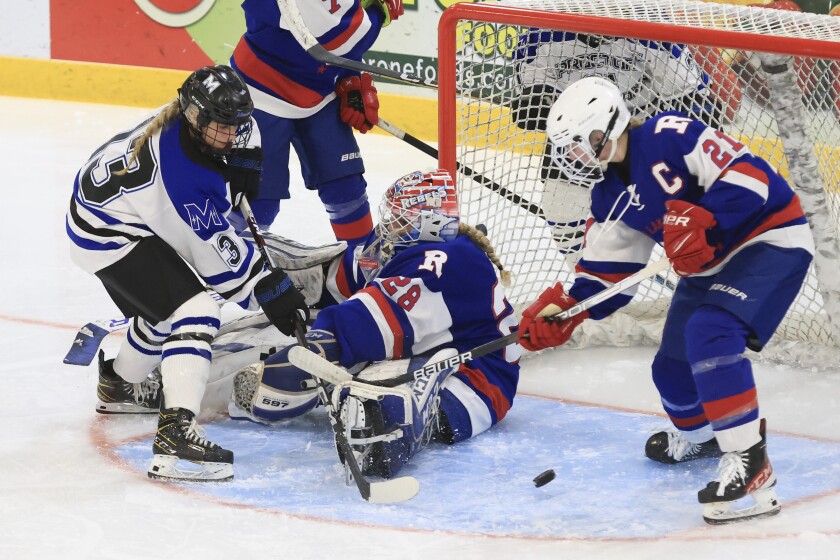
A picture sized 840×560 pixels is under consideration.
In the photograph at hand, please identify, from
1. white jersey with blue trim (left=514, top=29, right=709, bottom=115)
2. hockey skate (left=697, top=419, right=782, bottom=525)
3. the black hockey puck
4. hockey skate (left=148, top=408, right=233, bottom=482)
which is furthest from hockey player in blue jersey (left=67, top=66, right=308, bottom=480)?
white jersey with blue trim (left=514, top=29, right=709, bottom=115)

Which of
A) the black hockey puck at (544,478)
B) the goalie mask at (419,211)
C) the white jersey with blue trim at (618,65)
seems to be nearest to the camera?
the black hockey puck at (544,478)

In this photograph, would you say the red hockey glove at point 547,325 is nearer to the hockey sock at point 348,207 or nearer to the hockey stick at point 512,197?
the hockey stick at point 512,197

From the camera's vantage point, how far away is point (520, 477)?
2.80 meters

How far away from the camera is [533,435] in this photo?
307 cm

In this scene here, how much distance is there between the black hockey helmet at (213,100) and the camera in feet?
8.97

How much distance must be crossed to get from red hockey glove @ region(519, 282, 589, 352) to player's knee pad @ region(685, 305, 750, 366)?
0.31 metres

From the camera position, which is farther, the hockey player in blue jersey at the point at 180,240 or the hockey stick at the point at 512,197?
the hockey stick at the point at 512,197

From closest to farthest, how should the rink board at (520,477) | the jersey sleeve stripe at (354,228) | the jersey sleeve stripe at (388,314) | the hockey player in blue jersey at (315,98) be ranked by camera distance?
the rink board at (520,477) < the jersey sleeve stripe at (388,314) < the hockey player in blue jersey at (315,98) < the jersey sleeve stripe at (354,228)

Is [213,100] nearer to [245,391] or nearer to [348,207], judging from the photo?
[245,391]

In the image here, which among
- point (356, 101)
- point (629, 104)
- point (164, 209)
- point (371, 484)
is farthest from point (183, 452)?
point (629, 104)

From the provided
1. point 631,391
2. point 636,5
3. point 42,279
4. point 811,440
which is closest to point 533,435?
point 631,391

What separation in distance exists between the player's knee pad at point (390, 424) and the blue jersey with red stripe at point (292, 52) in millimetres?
1289

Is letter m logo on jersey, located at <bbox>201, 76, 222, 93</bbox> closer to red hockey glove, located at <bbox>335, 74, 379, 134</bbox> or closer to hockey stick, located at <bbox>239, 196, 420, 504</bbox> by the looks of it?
hockey stick, located at <bbox>239, 196, 420, 504</bbox>

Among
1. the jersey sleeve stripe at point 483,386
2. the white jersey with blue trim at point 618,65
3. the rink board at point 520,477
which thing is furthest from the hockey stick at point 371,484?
the white jersey with blue trim at point 618,65
